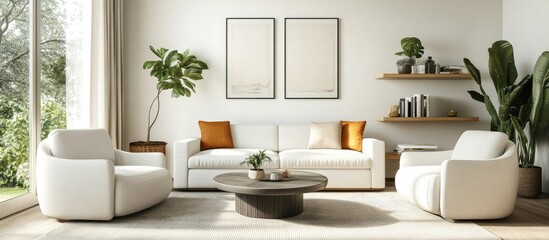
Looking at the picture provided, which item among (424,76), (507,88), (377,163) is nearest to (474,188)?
(377,163)

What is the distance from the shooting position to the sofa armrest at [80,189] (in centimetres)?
323

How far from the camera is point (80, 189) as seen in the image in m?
3.24

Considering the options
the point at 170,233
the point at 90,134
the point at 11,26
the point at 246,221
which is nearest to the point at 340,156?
the point at 246,221

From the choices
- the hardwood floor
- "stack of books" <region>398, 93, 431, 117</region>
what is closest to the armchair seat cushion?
the hardwood floor

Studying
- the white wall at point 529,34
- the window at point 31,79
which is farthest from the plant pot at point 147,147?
the white wall at point 529,34

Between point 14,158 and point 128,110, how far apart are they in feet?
6.55

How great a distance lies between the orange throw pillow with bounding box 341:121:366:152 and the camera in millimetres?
5078

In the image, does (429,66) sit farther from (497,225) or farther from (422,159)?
(497,225)

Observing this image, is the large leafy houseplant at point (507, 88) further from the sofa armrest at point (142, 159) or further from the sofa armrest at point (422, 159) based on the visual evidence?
the sofa armrest at point (142, 159)

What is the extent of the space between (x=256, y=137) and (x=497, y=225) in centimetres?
287

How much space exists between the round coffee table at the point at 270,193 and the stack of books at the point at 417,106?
2319mm

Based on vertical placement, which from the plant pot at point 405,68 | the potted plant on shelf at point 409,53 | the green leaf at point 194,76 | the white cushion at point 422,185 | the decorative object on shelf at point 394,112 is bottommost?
the white cushion at point 422,185

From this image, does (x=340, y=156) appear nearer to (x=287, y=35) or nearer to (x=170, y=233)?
(x=287, y=35)

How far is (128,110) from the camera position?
5688 mm
